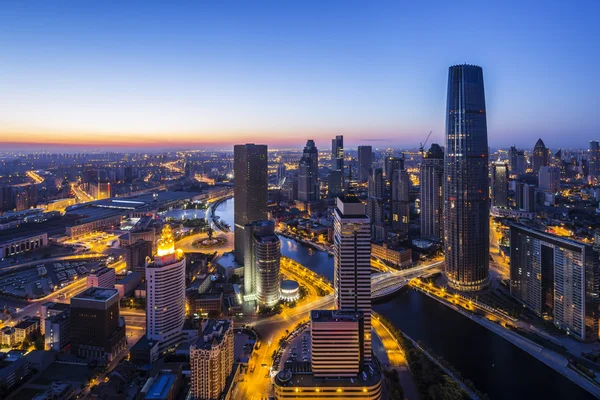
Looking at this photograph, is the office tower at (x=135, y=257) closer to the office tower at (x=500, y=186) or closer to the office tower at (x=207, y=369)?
the office tower at (x=207, y=369)

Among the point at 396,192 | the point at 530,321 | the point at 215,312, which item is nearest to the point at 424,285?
the point at 530,321

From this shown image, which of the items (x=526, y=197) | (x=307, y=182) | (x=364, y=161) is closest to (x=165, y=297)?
(x=307, y=182)

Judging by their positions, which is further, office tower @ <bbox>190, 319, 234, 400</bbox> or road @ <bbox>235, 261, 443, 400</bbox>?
road @ <bbox>235, 261, 443, 400</bbox>

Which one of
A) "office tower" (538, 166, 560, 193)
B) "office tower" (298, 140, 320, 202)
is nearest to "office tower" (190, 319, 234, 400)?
"office tower" (298, 140, 320, 202)

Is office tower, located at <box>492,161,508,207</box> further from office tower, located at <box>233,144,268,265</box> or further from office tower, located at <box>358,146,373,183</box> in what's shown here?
office tower, located at <box>233,144,268,265</box>

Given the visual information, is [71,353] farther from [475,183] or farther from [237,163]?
[475,183]

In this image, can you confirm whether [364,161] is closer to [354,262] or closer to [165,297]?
[354,262]
